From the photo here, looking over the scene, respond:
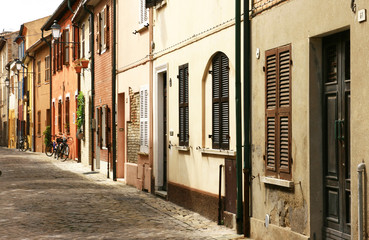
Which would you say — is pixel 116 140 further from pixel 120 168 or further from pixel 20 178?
pixel 20 178

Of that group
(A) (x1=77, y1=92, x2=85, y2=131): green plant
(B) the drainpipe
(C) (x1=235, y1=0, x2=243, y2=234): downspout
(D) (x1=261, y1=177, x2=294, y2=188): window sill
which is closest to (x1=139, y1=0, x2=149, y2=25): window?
(C) (x1=235, y1=0, x2=243, y2=234): downspout

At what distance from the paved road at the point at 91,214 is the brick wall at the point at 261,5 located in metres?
3.04

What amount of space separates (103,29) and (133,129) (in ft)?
17.5

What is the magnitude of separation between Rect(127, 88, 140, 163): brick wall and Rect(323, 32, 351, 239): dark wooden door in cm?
988

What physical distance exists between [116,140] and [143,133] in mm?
3633

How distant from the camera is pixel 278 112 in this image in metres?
9.16

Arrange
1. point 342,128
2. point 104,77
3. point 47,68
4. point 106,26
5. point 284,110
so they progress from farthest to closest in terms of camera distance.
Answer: point 47,68
point 104,77
point 106,26
point 284,110
point 342,128

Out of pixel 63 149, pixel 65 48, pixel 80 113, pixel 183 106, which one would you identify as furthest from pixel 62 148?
pixel 183 106

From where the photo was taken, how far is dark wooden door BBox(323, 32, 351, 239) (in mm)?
7742

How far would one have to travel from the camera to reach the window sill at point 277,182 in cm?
873

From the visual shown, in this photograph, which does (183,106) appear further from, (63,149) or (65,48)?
(65,48)

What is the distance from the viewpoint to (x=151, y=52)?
53.6 ft

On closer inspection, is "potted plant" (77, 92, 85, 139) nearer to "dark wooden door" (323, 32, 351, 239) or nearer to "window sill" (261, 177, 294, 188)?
"window sill" (261, 177, 294, 188)

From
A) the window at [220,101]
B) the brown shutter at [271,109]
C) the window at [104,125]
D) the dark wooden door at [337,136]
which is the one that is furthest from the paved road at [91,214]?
→ the window at [104,125]
